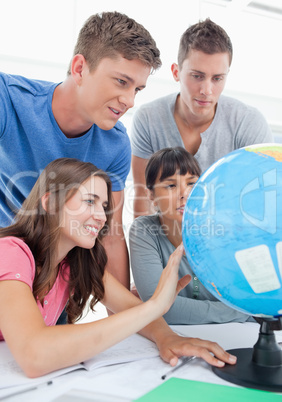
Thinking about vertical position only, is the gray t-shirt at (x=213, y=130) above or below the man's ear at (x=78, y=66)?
below

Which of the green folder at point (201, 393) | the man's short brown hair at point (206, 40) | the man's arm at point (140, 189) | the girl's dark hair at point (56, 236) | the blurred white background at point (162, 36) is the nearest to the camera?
the green folder at point (201, 393)

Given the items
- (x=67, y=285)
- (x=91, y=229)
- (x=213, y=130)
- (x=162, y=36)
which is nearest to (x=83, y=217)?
(x=91, y=229)

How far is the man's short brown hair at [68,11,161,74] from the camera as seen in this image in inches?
58.7

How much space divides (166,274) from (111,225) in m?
0.66

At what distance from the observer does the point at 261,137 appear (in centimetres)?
204

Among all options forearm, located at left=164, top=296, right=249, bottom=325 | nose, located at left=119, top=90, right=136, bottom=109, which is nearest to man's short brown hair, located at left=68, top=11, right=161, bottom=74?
nose, located at left=119, top=90, right=136, bottom=109

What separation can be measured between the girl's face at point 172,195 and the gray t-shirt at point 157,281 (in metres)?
0.08

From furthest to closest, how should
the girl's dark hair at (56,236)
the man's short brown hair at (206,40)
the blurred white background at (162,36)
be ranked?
the blurred white background at (162,36), the man's short brown hair at (206,40), the girl's dark hair at (56,236)

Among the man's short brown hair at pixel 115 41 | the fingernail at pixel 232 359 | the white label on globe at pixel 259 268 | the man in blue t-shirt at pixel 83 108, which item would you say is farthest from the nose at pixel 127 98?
the fingernail at pixel 232 359

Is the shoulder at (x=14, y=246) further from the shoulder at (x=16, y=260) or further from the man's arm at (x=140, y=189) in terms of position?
the man's arm at (x=140, y=189)

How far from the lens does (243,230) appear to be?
864 mm

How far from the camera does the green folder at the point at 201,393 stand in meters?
0.81

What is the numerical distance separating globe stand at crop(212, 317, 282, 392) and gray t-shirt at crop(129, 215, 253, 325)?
0.42 m

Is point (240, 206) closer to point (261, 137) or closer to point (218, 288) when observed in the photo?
point (218, 288)
